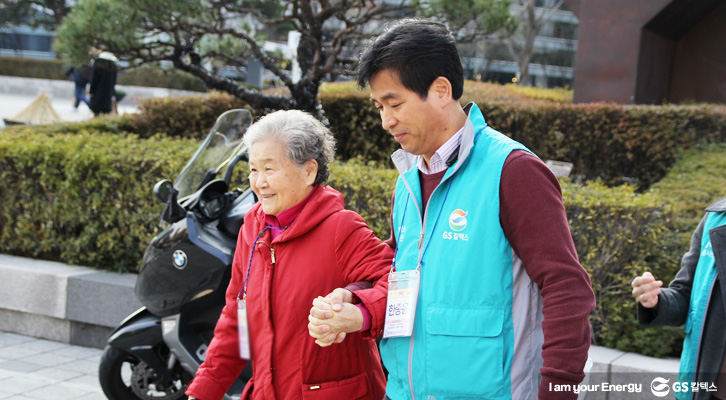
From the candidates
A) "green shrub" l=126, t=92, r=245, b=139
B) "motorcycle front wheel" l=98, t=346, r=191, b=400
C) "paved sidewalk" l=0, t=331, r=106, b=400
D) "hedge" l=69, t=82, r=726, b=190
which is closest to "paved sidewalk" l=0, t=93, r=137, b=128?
"green shrub" l=126, t=92, r=245, b=139

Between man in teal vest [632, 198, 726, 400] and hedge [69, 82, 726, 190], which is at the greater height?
hedge [69, 82, 726, 190]

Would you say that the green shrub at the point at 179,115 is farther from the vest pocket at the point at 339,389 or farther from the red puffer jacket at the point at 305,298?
the vest pocket at the point at 339,389

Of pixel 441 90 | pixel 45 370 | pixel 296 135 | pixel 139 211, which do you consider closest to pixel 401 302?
pixel 441 90

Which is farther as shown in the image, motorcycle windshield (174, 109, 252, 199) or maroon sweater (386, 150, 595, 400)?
motorcycle windshield (174, 109, 252, 199)

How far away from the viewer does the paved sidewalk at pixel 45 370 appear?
14.4 feet

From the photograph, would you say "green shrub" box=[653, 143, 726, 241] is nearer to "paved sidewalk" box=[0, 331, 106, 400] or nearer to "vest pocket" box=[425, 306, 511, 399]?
"vest pocket" box=[425, 306, 511, 399]

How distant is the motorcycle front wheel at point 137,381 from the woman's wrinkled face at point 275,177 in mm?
1698

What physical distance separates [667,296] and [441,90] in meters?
1.20

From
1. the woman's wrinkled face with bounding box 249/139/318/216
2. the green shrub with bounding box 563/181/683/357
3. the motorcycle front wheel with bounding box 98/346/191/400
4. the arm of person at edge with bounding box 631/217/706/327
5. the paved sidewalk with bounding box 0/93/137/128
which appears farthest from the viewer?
the paved sidewalk with bounding box 0/93/137/128

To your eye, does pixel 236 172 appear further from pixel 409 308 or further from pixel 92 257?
pixel 409 308

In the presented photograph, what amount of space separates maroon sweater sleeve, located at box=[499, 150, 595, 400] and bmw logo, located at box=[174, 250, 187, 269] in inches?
76.6

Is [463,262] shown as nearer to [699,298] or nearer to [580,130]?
[699,298]

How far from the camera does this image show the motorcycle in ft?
11.0

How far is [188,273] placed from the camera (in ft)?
11.1
